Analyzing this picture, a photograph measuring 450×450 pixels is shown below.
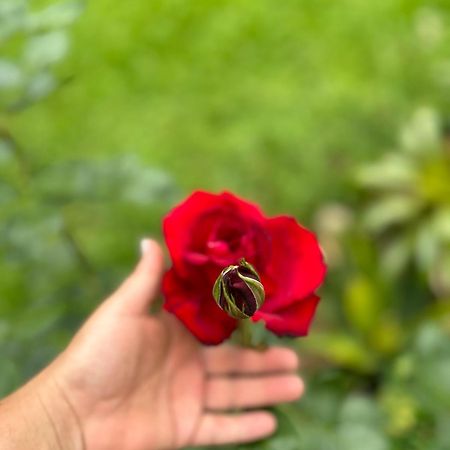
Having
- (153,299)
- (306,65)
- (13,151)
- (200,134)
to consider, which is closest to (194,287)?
(153,299)

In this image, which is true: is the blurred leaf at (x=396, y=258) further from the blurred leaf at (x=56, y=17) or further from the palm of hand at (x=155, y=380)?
the blurred leaf at (x=56, y=17)

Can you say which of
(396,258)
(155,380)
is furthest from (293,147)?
(155,380)

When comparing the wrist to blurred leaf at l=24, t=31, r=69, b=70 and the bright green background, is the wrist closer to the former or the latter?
the bright green background

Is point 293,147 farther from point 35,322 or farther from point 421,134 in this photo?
point 35,322

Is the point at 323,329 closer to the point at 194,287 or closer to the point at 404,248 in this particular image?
the point at 404,248


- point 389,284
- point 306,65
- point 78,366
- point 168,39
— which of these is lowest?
point 78,366

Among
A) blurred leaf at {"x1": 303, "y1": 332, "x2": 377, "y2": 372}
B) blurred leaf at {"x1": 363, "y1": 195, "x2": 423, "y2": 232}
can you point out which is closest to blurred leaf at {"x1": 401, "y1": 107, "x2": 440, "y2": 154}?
blurred leaf at {"x1": 363, "y1": 195, "x2": 423, "y2": 232}
